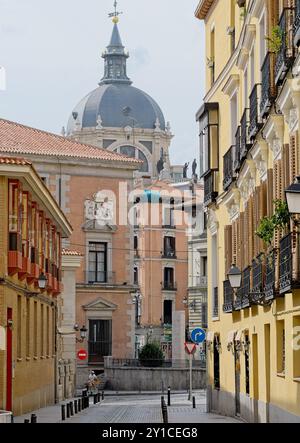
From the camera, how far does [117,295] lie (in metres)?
71.6

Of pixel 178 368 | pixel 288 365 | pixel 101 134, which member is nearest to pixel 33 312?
pixel 288 365

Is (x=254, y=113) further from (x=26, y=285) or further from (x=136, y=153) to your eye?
(x=136, y=153)

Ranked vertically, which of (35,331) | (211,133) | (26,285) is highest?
(211,133)

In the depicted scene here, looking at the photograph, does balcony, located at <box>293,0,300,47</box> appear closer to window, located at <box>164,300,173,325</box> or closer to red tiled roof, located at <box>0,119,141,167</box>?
red tiled roof, located at <box>0,119,141,167</box>

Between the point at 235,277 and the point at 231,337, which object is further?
the point at 231,337

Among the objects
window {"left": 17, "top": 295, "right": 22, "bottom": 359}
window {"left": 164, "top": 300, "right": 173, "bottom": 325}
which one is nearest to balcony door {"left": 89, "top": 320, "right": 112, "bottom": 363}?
window {"left": 17, "top": 295, "right": 22, "bottom": 359}

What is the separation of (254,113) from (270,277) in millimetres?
4562

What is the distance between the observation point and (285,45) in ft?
70.2

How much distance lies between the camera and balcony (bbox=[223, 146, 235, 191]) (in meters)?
32.8

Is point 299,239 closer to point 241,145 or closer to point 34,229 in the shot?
point 241,145

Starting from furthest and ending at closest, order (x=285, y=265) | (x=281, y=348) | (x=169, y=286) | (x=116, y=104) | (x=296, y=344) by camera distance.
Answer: (x=116, y=104) < (x=169, y=286) < (x=281, y=348) < (x=296, y=344) < (x=285, y=265)

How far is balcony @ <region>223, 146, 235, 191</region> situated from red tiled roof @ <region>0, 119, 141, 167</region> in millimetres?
32353

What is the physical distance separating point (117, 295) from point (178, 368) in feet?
17.6

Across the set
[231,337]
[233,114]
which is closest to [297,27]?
[233,114]
